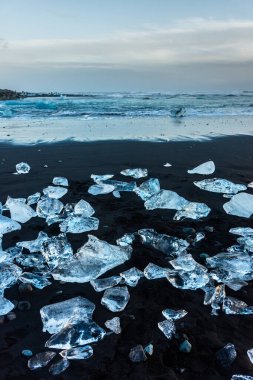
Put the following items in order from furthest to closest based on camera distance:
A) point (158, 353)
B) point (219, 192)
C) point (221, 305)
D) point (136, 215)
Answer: point (219, 192) < point (136, 215) < point (221, 305) < point (158, 353)

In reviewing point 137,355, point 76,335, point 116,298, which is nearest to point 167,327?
point 137,355

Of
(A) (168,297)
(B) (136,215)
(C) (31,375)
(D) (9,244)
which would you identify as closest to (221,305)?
(A) (168,297)

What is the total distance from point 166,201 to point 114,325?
7.66 feet

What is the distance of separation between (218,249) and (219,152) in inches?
180

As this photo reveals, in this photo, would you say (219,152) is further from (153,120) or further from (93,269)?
(153,120)

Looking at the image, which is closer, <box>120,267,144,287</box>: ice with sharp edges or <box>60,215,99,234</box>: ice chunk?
<box>120,267,144,287</box>: ice with sharp edges

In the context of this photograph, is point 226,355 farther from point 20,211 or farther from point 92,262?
point 20,211

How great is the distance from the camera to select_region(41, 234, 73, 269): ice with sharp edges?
328cm

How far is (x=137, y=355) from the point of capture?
2.22m

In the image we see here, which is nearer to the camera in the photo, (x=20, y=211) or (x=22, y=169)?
(x=20, y=211)

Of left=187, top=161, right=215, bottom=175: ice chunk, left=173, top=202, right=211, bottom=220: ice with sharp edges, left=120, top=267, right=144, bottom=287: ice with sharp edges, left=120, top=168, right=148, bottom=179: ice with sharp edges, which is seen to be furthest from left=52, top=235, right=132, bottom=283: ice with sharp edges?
left=187, top=161, right=215, bottom=175: ice chunk

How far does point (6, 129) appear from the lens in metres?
11.4

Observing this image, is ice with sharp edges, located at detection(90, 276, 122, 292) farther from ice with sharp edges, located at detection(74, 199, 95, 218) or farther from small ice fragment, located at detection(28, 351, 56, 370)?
ice with sharp edges, located at detection(74, 199, 95, 218)

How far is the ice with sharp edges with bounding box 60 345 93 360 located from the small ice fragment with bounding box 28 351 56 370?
7cm
